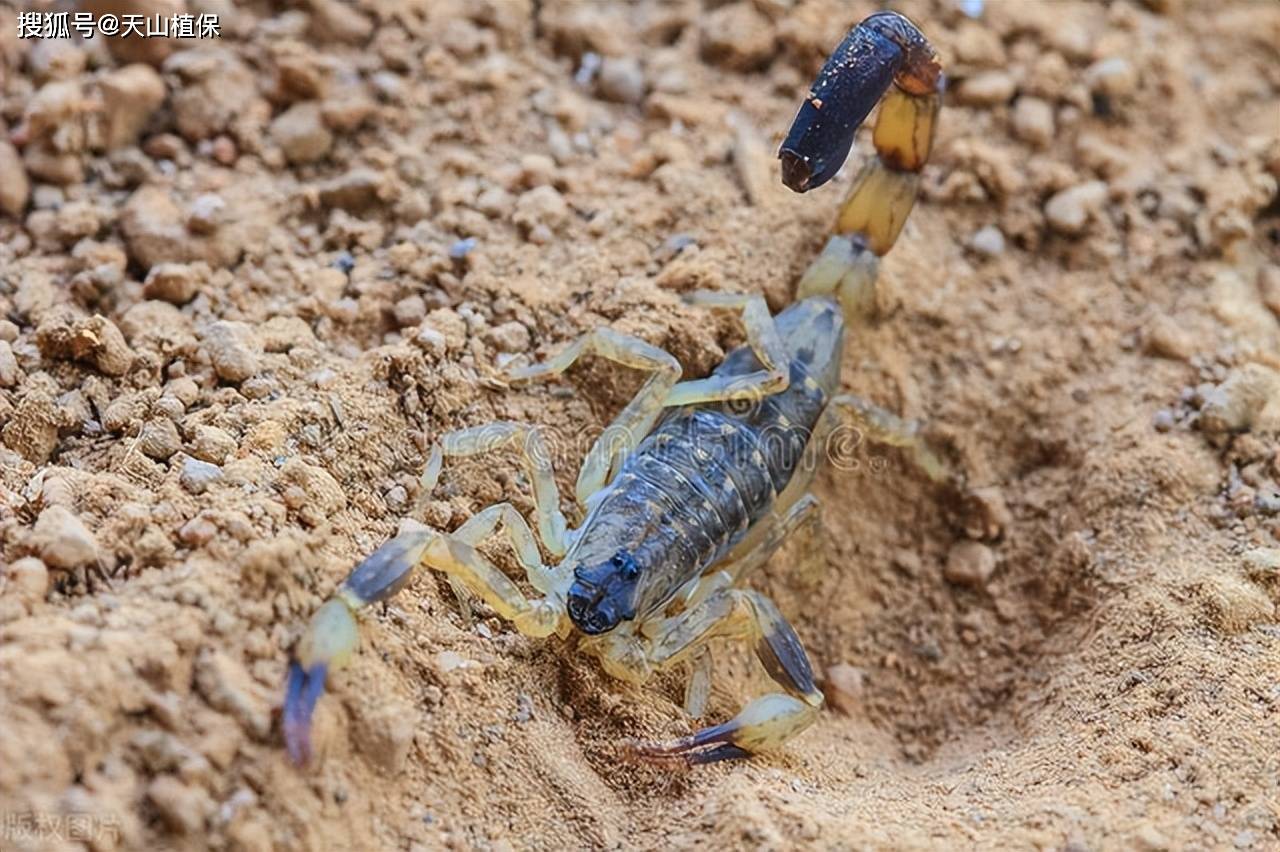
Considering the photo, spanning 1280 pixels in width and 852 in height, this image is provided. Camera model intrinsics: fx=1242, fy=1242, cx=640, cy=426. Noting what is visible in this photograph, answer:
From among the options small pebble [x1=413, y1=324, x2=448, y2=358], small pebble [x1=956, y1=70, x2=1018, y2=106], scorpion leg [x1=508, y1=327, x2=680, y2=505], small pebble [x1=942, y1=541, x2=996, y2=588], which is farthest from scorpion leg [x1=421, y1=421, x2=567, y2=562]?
small pebble [x1=956, y1=70, x2=1018, y2=106]

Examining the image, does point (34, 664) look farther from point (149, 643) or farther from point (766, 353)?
point (766, 353)

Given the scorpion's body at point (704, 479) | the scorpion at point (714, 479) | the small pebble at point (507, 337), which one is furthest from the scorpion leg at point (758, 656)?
the small pebble at point (507, 337)

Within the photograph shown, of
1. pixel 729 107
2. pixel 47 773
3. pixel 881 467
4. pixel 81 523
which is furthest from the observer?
pixel 729 107

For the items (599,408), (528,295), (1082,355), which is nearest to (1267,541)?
(1082,355)

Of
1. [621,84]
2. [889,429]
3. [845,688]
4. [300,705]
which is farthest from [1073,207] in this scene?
[300,705]

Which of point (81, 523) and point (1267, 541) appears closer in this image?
point (81, 523)

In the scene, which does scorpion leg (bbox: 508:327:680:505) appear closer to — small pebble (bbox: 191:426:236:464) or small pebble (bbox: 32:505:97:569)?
small pebble (bbox: 191:426:236:464)

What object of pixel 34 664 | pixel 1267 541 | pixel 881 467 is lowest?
pixel 881 467
